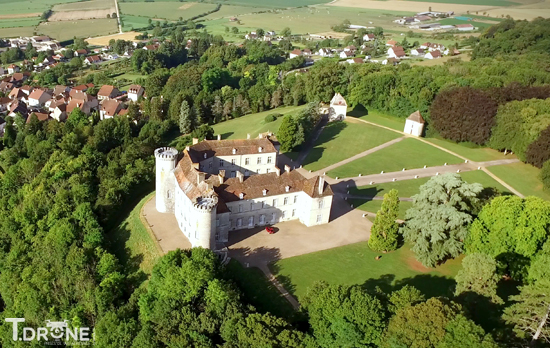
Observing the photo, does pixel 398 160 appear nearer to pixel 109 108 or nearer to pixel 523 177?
pixel 523 177

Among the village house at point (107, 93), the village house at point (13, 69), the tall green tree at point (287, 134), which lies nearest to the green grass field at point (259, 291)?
the tall green tree at point (287, 134)

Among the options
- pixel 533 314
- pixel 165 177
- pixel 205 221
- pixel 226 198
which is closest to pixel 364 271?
pixel 533 314

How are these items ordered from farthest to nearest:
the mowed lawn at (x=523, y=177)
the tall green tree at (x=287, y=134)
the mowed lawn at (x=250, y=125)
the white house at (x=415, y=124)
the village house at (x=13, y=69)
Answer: the village house at (x=13, y=69) < the mowed lawn at (x=250, y=125) < the white house at (x=415, y=124) < the tall green tree at (x=287, y=134) < the mowed lawn at (x=523, y=177)

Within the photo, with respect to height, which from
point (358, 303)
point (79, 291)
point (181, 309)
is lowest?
point (79, 291)

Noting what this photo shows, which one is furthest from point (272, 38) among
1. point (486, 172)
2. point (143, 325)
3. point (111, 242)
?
point (143, 325)

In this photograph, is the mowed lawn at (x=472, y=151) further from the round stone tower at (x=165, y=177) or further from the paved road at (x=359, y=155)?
the round stone tower at (x=165, y=177)

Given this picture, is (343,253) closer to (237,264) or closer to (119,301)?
(237,264)
